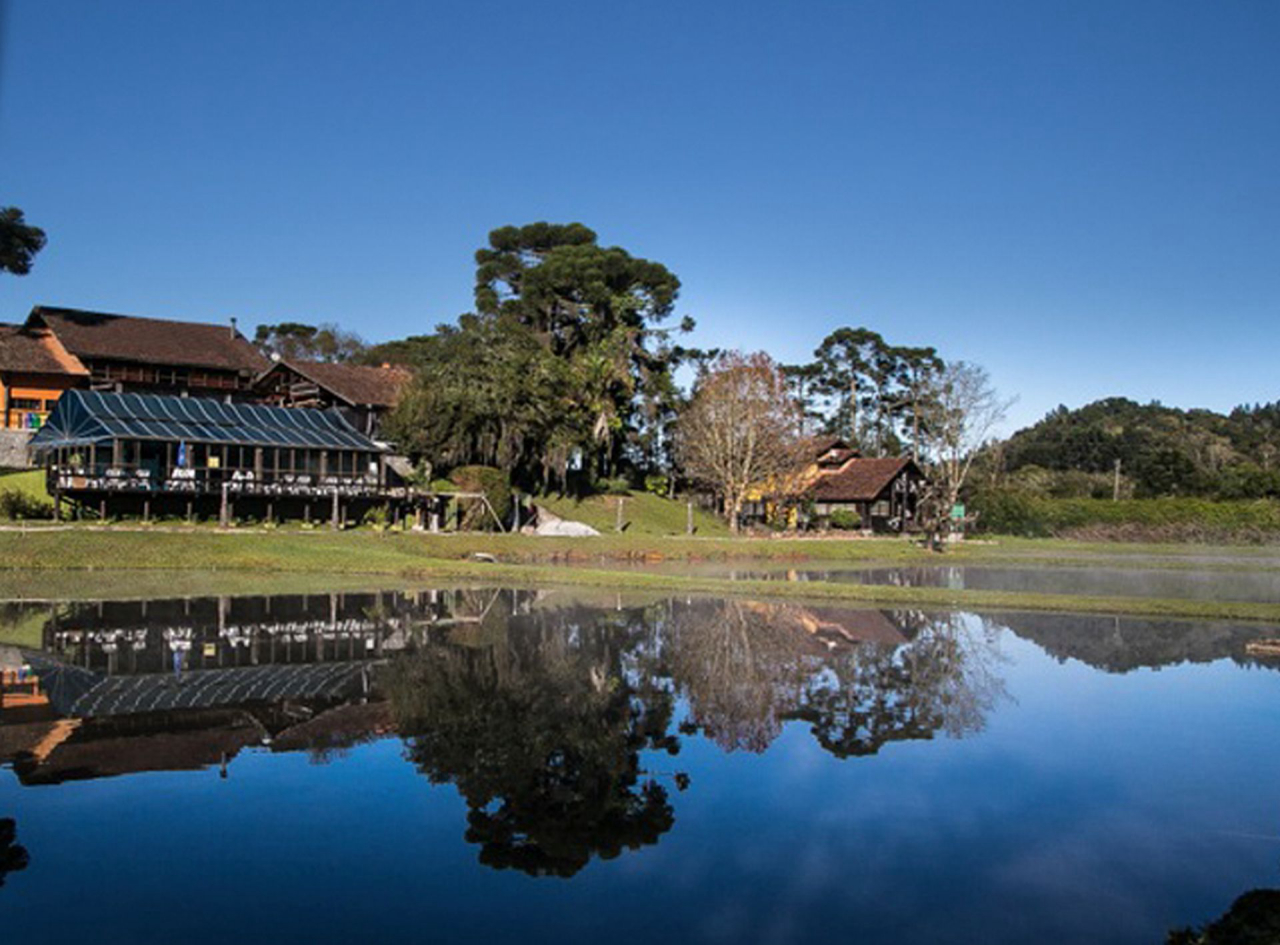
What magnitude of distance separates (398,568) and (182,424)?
2057 cm

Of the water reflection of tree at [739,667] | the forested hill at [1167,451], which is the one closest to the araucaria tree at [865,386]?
the forested hill at [1167,451]

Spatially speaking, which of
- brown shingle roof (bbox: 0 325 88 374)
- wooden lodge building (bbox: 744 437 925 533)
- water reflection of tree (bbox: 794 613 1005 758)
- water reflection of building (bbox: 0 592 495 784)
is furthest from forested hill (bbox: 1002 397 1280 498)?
brown shingle roof (bbox: 0 325 88 374)

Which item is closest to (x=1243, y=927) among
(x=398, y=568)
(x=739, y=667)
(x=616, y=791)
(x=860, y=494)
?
(x=616, y=791)

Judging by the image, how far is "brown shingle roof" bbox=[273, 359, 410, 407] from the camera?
57.9 meters

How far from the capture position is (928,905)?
A: 783 cm

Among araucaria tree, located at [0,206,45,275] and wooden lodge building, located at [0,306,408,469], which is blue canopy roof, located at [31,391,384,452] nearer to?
wooden lodge building, located at [0,306,408,469]

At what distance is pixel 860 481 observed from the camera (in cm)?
7438

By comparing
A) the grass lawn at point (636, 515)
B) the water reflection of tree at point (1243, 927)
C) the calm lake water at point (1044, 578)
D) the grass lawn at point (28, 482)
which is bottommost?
the calm lake water at point (1044, 578)

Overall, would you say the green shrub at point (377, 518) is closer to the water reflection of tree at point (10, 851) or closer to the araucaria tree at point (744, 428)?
the araucaria tree at point (744, 428)

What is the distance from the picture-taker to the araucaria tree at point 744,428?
6269cm

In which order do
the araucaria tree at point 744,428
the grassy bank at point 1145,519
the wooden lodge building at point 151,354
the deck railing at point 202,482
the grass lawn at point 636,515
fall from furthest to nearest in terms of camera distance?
the grassy bank at point 1145,519, the araucaria tree at point 744,428, the grass lawn at point 636,515, the wooden lodge building at point 151,354, the deck railing at point 202,482

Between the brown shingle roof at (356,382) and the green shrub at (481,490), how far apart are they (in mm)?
8557

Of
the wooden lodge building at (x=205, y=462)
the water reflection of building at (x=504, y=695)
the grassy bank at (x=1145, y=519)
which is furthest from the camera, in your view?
the grassy bank at (x=1145, y=519)

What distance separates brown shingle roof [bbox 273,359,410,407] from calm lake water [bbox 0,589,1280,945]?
1535 inches
